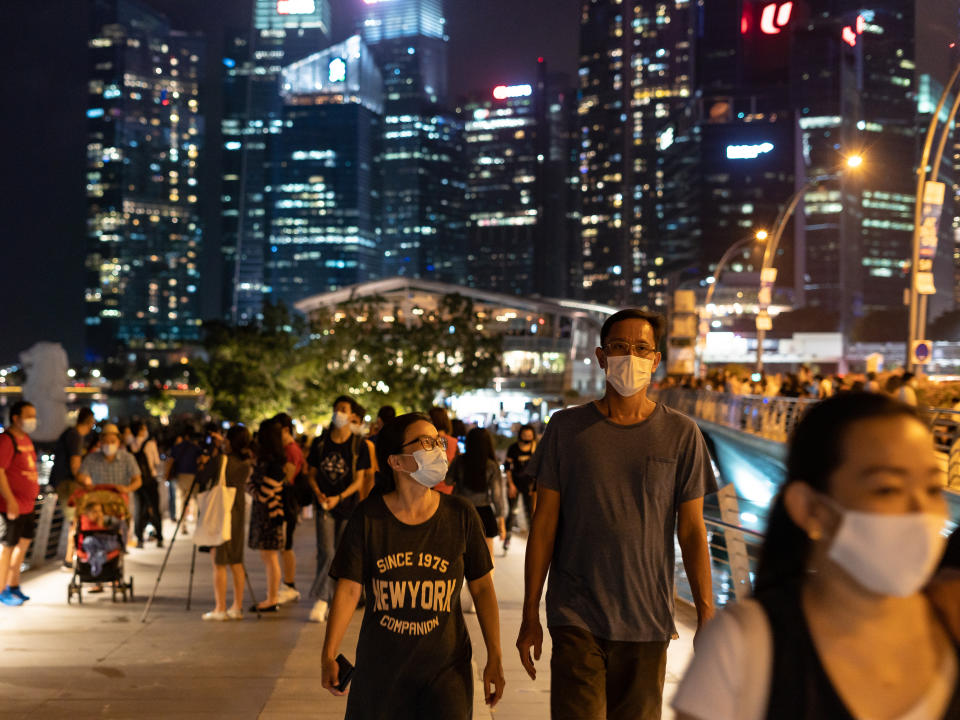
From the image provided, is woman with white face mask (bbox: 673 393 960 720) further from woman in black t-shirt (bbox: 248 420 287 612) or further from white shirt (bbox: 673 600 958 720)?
woman in black t-shirt (bbox: 248 420 287 612)

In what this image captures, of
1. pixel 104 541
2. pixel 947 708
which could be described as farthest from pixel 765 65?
pixel 947 708

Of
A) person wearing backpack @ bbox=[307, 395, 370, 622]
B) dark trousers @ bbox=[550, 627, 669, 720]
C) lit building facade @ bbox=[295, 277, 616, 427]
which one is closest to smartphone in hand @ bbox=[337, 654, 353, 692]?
dark trousers @ bbox=[550, 627, 669, 720]

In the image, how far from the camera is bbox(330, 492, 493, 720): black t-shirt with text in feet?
12.8

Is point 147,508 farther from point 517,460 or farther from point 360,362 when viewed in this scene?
Result: point 360,362

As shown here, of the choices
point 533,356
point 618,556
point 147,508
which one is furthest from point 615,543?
point 533,356

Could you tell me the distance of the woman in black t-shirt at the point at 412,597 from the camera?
3918mm

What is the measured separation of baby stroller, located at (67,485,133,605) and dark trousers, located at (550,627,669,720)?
25.4 feet

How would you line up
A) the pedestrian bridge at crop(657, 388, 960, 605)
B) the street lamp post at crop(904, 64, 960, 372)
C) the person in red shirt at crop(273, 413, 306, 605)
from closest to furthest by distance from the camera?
1. the pedestrian bridge at crop(657, 388, 960, 605)
2. the person in red shirt at crop(273, 413, 306, 605)
3. the street lamp post at crop(904, 64, 960, 372)

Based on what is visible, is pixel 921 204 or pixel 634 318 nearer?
pixel 634 318

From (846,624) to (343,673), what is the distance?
2696 mm

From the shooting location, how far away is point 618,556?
162 inches

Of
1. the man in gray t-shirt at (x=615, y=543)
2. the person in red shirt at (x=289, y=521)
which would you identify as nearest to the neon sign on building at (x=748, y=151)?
the person in red shirt at (x=289, y=521)

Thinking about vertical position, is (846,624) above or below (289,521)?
above

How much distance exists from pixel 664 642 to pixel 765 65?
44.2 meters
